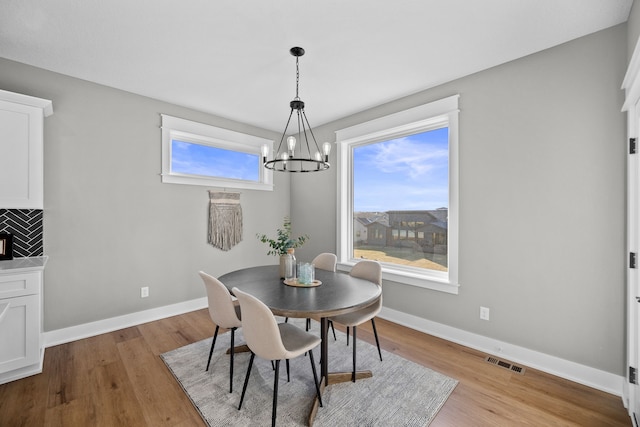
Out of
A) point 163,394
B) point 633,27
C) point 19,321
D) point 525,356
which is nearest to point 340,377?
point 163,394

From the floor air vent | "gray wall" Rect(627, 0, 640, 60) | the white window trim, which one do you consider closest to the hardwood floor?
the floor air vent

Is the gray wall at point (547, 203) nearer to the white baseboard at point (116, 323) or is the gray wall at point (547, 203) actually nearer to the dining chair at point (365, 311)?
the dining chair at point (365, 311)

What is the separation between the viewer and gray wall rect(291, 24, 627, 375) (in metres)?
2.08

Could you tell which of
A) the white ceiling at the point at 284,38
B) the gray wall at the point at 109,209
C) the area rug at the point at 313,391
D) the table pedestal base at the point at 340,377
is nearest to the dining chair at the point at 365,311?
the table pedestal base at the point at 340,377

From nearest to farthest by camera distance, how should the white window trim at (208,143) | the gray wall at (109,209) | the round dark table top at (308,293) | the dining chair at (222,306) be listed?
1. the round dark table top at (308,293)
2. the dining chair at (222,306)
3. the gray wall at (109,209)
4. the white window trim at (208,143)

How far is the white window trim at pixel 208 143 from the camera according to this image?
11.6ft

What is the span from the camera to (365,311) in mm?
2414

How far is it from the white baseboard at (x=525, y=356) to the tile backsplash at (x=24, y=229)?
12.4 feet

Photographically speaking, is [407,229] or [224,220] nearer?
[407,229]

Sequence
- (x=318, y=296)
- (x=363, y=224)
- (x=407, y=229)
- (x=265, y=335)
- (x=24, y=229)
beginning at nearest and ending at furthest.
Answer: (x=265, y=335) < (x=318, y=296) < (x=24, y=229) < (x=407, y=229) < (x=363, y=224)

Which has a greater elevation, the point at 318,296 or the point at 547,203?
the point at 547,203

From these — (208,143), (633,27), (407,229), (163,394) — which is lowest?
(163,394)

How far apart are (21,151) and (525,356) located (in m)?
4.62

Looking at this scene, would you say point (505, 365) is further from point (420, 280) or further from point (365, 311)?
point (365, 311)
